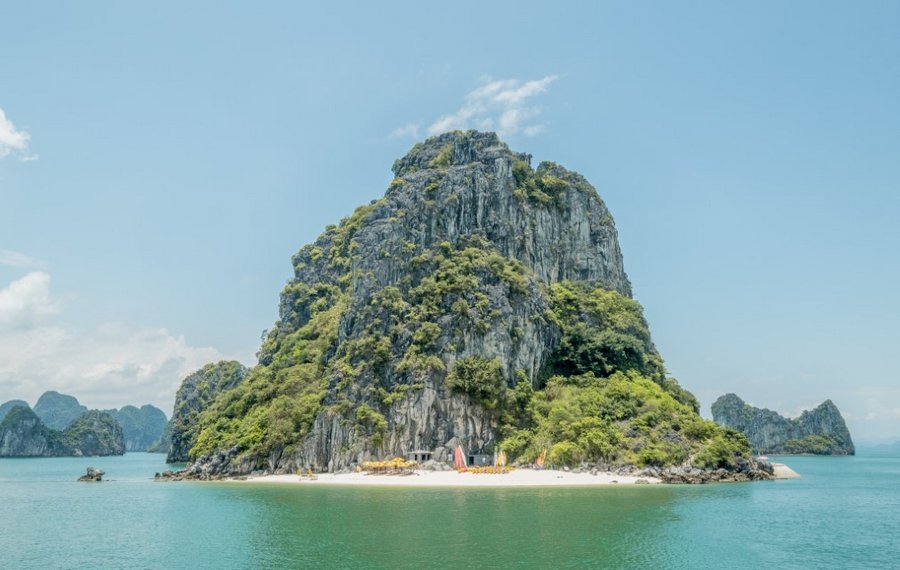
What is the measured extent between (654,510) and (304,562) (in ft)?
67.5

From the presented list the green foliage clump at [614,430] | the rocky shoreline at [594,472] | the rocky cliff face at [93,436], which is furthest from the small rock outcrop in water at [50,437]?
the green foliage clump at [614,430]

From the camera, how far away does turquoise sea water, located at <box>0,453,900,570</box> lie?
85.9ft

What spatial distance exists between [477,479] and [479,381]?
11.5m

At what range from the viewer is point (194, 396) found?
122 m

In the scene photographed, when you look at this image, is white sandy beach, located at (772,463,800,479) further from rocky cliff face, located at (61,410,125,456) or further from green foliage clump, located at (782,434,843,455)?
Answer: rocky cliff face, located at (61,410,125,456)

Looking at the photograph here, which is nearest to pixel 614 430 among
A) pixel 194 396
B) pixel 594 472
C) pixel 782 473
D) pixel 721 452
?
pixel 594 472

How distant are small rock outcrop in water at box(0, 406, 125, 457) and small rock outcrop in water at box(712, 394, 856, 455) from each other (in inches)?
6085

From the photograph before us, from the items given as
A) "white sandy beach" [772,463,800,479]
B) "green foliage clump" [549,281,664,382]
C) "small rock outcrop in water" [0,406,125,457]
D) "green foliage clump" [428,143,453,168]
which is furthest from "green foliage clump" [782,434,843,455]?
Result: "small rock outcrop in water" [0,406,125,457]

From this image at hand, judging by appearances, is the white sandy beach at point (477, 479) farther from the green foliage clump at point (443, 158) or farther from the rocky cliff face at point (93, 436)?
the rocky cliff face at point (93, 436)

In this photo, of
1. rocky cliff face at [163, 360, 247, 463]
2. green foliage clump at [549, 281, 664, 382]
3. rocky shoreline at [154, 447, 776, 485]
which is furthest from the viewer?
rocky cliff face at [163, 360, 247, 463]

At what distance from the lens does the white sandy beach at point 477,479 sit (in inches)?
2032

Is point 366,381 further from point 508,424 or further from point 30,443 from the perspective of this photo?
point 30,443

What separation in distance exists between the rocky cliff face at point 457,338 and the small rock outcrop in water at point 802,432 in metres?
95.6

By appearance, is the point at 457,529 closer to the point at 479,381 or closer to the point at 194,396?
the point at 479,381
